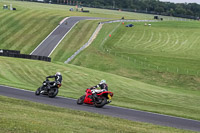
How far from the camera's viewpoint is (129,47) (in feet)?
256

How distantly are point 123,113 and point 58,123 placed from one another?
8008mm

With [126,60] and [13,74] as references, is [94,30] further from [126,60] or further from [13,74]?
[13,74]

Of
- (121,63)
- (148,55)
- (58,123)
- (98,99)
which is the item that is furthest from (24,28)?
(58,123)

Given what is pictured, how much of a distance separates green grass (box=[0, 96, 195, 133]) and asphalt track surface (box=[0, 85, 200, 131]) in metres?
2.33

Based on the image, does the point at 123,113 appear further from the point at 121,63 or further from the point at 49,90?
the point at 121,63

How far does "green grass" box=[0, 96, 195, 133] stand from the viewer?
45.2 ft

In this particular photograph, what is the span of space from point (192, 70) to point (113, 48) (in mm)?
19796

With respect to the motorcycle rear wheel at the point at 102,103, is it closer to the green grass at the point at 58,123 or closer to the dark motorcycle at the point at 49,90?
the dark motorcycle at the point at 49,90

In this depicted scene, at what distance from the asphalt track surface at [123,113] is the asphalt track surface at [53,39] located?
1589 inches

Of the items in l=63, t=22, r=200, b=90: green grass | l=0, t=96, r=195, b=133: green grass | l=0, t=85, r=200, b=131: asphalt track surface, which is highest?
l=0, t=96, r=195, b=133: green grass

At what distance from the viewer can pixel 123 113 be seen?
22.9 metres

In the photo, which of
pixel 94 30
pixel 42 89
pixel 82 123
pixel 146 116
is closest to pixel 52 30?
pixel 94 30

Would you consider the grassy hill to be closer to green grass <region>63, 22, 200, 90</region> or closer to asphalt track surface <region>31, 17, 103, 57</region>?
green grass <region>63, 22, 200, 90</region>

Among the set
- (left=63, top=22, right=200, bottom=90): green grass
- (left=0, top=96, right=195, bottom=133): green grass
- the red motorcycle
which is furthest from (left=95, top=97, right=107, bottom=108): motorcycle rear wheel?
(left=63, top=22, right=200, bottom=90): green grass
